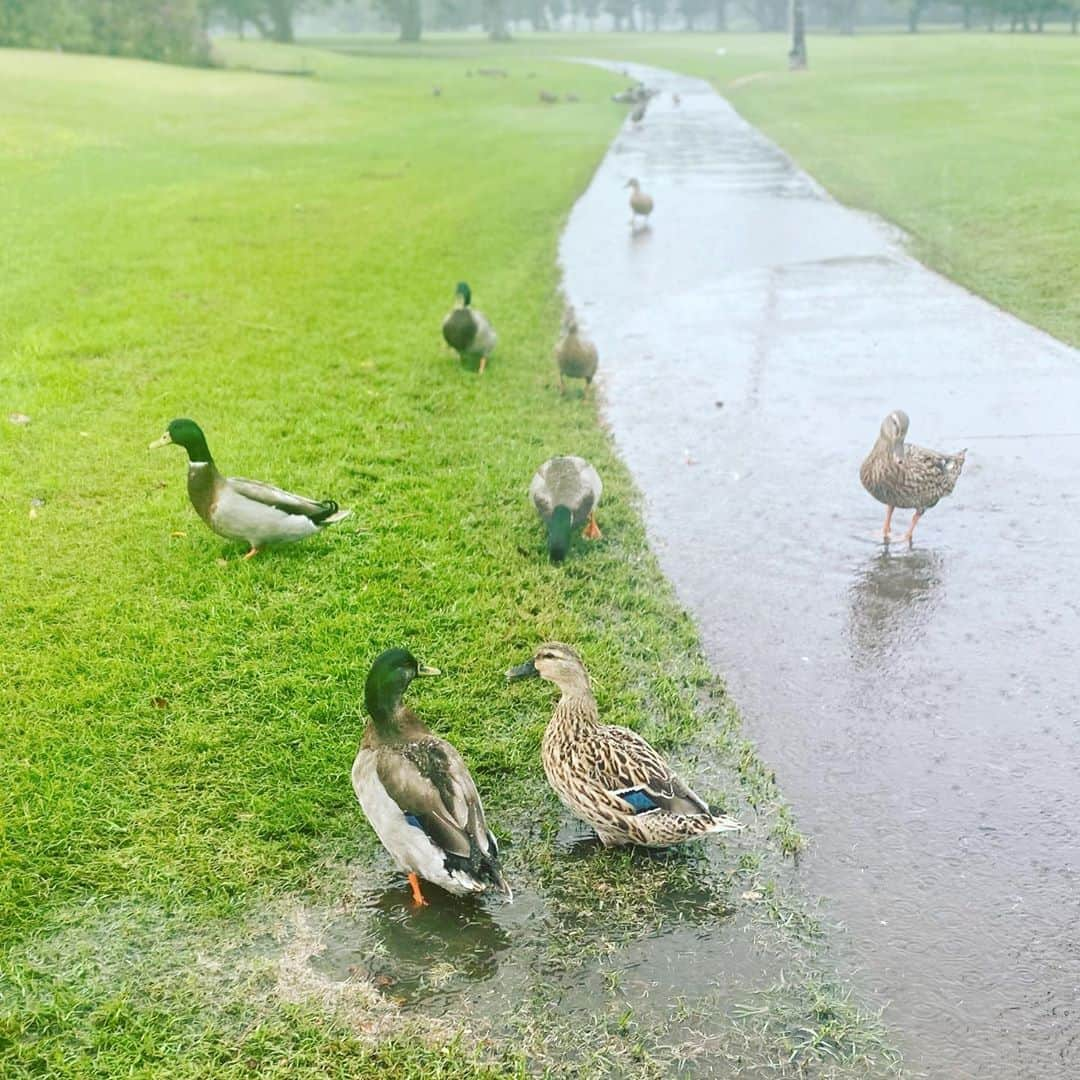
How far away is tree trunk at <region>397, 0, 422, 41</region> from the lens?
70.8 metres

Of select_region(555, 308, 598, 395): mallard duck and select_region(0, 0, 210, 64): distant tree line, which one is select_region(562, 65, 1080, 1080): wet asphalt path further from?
select_region(0, 0, 210, 64): distant tree line

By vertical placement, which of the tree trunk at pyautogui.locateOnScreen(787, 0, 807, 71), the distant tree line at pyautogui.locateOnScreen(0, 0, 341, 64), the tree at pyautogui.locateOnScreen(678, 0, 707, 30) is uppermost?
the tree at pyautogui.locateOnScreen(678, 0, 707, 30)

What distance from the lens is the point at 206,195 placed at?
55.5 ft

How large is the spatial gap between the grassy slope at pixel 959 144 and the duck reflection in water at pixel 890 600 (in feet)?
15.6

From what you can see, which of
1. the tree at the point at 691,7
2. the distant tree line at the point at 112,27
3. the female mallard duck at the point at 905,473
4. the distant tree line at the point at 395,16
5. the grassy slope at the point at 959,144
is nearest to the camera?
the female mallard duck at the point at 905,473

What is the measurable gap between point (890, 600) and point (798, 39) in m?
42.0

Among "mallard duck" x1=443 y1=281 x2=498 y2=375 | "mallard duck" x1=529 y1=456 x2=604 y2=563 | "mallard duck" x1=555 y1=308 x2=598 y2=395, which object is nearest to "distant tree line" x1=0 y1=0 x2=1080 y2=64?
"mallard duck" x1=443 y1=281 x2=498 y2=375

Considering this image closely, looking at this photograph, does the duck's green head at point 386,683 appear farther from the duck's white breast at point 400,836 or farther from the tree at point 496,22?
the tree at point 496,22

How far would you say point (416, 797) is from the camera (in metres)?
3.51

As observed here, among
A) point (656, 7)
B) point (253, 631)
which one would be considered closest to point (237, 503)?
point (253, 631)

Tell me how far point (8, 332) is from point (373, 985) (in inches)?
322

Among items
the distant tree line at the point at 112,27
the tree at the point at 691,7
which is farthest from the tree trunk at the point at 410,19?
the tree at the point at 691,7

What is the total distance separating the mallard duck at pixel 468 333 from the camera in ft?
28.7

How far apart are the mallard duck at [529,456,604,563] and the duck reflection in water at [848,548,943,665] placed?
4.72 feet
